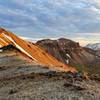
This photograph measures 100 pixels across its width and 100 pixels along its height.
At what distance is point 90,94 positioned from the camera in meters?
18.5

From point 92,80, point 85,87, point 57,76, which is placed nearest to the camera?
point 85,87

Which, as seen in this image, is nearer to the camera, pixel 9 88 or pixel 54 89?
pixel 54 89

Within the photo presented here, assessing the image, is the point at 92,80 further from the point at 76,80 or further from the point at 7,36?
the point at 7,36

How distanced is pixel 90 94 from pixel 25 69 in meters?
13.5

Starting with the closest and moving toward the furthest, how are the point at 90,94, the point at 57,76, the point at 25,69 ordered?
the point at 90,94, the point at 57,76, the point at 25,69

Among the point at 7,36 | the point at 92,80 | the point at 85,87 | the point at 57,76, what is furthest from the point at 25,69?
the point at 7,36

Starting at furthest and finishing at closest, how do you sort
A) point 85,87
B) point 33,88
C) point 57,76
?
1. point 57,76
2. point 33,88
3. point 85,87

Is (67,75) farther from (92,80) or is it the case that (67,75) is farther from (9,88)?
(9,88)

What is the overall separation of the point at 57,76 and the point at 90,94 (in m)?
6.14

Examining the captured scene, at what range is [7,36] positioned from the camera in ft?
293

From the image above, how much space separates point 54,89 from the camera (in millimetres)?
20406

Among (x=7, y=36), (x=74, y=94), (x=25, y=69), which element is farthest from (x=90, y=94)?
(x=7, y=36)

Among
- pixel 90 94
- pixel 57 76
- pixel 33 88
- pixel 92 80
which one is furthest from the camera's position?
pixel 57 76

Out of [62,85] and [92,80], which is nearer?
[62,85]
